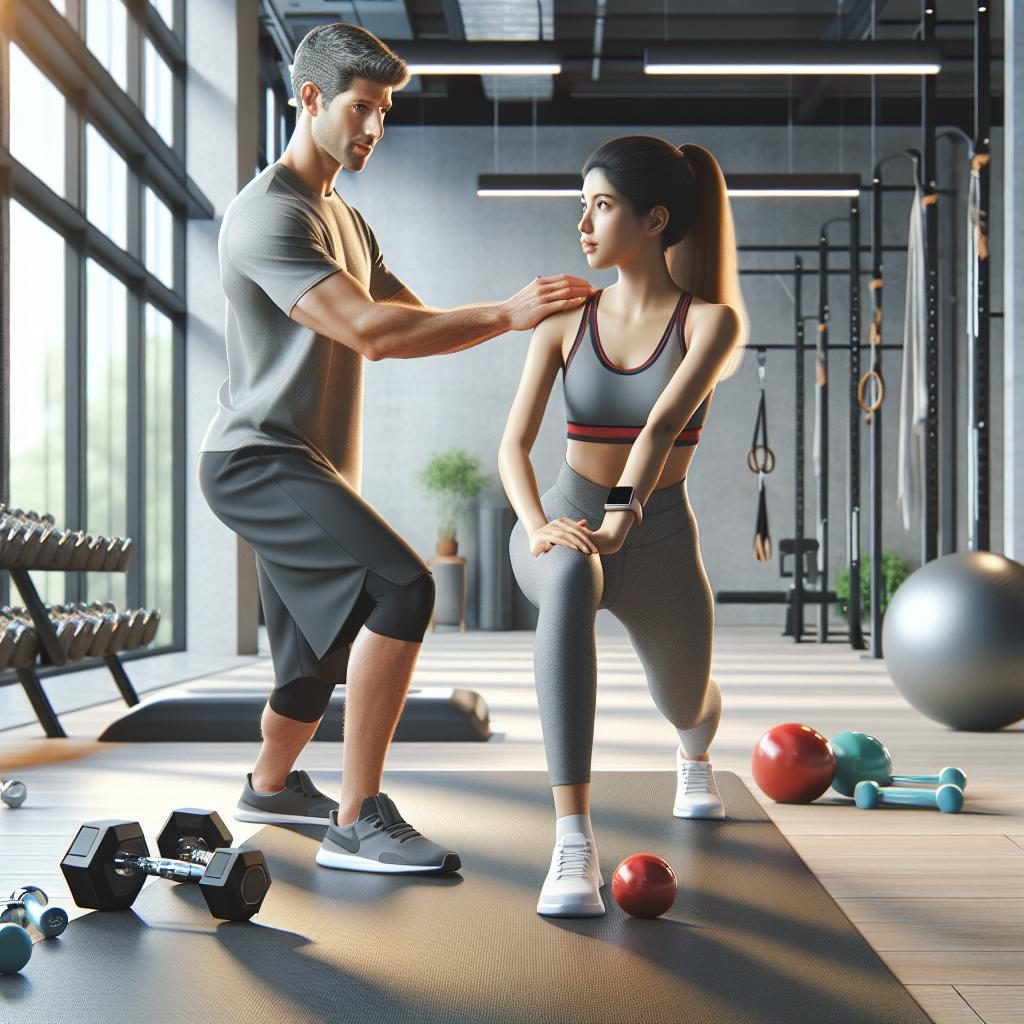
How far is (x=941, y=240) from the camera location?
13.2m

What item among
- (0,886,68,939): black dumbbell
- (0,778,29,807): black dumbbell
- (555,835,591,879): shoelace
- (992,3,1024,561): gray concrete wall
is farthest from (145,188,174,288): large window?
(555,835,591,879): shoelace

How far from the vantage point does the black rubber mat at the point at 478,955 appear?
1.51 metres

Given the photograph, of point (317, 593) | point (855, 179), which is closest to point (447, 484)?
point (855, 179)

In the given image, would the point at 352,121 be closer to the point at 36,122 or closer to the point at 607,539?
the point at 607,539

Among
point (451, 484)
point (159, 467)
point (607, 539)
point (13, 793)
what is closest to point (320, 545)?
point (607, 539)

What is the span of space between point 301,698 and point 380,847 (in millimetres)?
441

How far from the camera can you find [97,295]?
7.20 meters

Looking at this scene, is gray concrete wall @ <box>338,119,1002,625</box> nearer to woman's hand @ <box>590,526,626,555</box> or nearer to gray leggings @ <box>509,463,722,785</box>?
gray leggings @ <box>509,463,722,785</box>

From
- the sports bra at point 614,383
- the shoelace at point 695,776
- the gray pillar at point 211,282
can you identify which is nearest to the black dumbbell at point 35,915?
the sports bra at point 614,383

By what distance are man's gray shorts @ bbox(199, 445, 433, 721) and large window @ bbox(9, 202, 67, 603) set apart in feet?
13.2

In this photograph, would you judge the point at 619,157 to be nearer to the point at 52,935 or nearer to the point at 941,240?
the point at 52,935

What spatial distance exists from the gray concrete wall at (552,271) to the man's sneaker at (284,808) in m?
10.5

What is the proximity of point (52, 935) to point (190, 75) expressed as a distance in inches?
305

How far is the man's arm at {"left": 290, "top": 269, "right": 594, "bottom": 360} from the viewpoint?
2.15m
